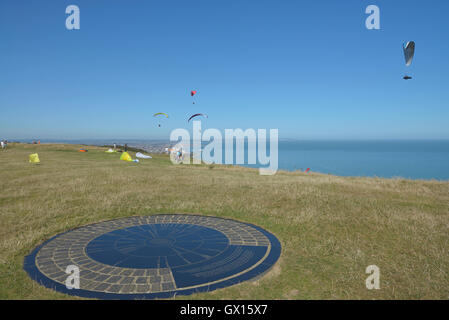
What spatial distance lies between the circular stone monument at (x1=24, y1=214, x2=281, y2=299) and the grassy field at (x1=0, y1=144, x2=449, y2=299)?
0.31 metres

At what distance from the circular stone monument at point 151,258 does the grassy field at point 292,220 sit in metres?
0.31

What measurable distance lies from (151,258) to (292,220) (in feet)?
16.6

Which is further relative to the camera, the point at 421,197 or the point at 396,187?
the point at 396,187

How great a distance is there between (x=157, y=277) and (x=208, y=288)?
1052mm

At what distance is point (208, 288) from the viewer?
464 cm

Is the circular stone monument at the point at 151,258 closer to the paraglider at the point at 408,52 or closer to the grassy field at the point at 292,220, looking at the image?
Answer: the grassy field at the point at 292,220

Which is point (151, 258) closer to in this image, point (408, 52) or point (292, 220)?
point (292, 220)

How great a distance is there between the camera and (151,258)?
19.1 ft

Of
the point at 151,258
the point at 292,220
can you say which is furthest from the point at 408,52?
the point at 151,258

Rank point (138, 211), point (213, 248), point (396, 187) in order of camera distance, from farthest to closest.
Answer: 1. point (396, 187)
2. point (138, 211)
3. point (213, 248)

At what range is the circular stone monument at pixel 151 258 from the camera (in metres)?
4.75

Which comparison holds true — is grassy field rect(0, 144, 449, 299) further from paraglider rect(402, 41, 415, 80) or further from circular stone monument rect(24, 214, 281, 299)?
paraglider rect(402, 41, 415, 80)
